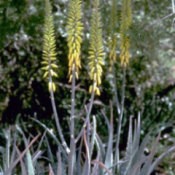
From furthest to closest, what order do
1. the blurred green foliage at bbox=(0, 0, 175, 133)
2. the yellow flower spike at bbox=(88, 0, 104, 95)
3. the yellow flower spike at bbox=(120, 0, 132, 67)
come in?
the blurred green foliage at bbox=(0, 0, 175, 133)
the yellow flower spike at bbox=(120, 0, 132, 67)
the yellow flower spike at bbox=(88, 0, 104, 95)

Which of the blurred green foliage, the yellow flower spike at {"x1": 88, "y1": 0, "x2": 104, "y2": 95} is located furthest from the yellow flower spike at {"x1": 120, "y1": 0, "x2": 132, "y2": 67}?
the blurred green foliage

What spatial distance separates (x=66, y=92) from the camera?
571 centimetres

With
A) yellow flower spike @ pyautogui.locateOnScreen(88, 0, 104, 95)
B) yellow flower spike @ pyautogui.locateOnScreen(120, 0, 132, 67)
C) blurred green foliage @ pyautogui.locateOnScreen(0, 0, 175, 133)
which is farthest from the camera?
blurred green foliage @ pyautogui.locateOnScreen(0, 0, 175, 133)

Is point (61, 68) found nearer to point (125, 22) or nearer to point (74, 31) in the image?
point (125, 22)

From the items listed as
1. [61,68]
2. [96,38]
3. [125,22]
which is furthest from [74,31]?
[61,68]

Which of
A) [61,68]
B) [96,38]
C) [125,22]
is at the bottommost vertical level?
[61,68]

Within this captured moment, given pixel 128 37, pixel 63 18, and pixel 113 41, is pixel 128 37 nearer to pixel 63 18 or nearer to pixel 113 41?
pixel 113 41

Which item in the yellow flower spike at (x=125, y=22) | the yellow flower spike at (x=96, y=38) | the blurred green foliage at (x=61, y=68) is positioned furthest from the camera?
the blurred green foliage at (x=61, y=68)

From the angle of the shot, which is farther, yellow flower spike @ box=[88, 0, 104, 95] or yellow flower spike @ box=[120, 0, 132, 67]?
yellow flower spike @ box=[120, 0, 132, 67]

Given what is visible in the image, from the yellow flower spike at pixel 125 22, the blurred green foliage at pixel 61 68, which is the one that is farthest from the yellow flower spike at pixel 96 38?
the blurred green foliage at pixel 61 68

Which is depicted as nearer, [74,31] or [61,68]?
[74,31]

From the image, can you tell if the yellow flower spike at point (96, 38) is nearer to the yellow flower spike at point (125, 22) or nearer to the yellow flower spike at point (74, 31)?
the yellow flower spike at point (74, 31)

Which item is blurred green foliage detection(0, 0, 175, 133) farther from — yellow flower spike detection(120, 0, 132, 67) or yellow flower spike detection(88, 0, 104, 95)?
yellow flower spike detection(88, 0, 104, 95)

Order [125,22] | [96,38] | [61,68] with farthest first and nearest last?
[61,68]
[125,22]
[96,38]
